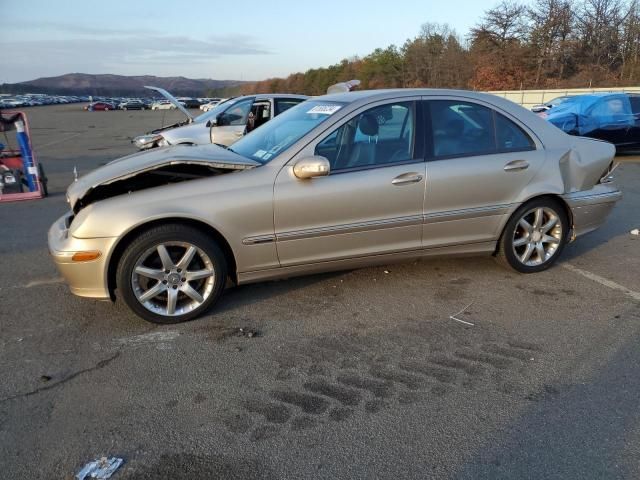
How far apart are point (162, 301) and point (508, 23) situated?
55244mm

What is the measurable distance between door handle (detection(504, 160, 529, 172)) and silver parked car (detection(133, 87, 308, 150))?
5.95 meters

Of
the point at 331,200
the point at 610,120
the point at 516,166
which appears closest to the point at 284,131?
the point at 331,200

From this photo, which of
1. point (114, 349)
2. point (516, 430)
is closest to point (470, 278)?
point (516, 430)

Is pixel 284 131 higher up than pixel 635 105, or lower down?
lower down

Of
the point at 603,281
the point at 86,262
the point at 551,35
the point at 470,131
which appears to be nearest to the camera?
the point at 86,262

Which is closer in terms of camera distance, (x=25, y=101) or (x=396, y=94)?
(x=396, y=94)

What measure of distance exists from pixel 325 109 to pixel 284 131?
0.39 m

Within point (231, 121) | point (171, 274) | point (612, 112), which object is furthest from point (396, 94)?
point (612, 112)

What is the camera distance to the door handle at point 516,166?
4.21 meters

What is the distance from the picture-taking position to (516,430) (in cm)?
246

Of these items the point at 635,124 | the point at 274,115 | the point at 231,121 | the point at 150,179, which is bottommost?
the point at 150,179

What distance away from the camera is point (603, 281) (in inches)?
174

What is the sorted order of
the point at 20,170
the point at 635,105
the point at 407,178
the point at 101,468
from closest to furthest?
the point at 101,468 < the point at 407,178 < the point at 20,170 < the point at 635,105

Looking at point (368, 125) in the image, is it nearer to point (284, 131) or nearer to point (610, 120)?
point (284, 131)
